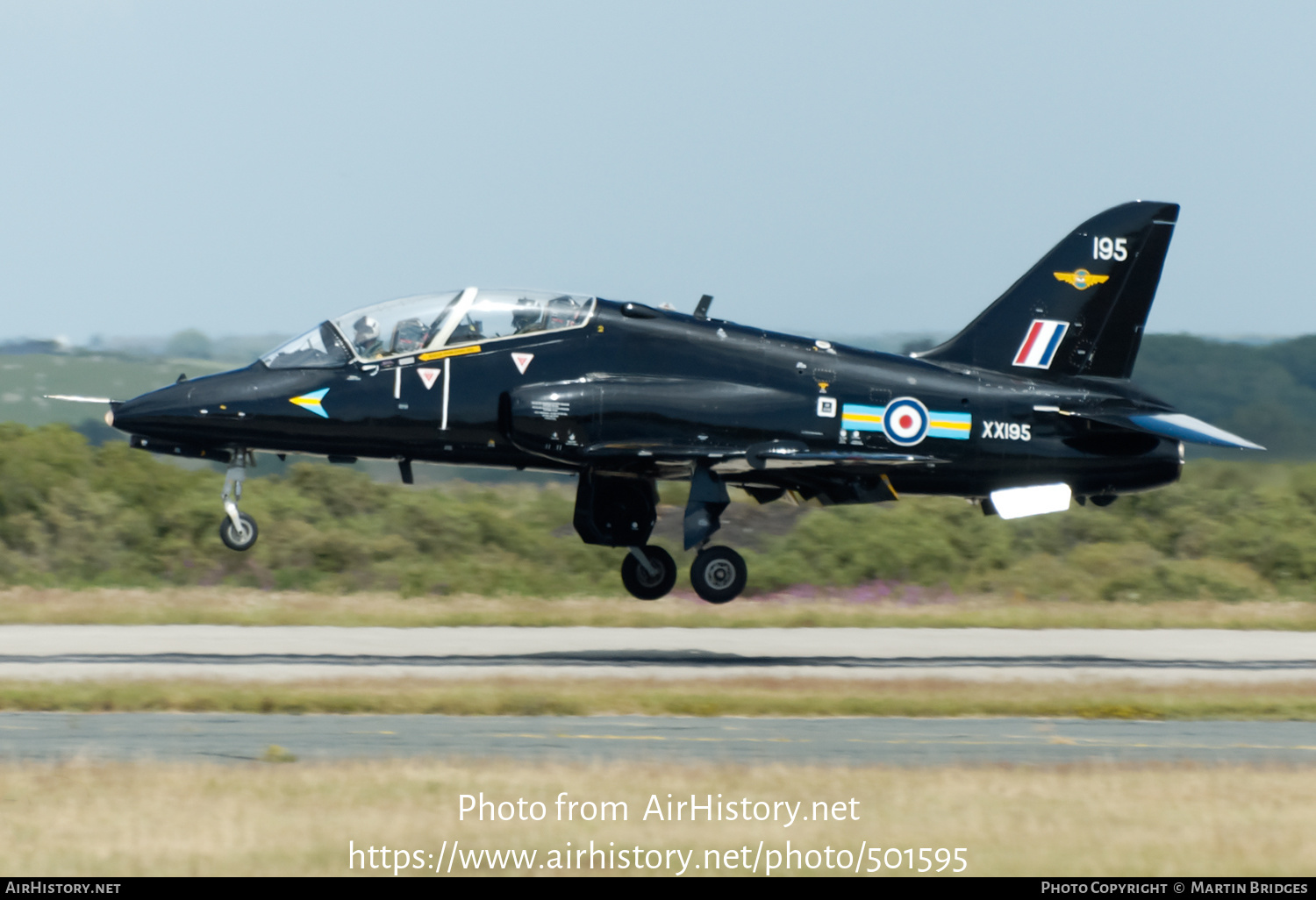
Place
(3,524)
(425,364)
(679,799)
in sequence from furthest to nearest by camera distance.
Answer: (3,524)
(425,364)
(679,799)

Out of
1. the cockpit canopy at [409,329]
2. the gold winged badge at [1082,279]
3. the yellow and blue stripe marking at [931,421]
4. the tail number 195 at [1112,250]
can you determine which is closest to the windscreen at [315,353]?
the cockpit canopy at [409,329]

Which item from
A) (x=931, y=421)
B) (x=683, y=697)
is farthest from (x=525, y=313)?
(x=683, y=697)

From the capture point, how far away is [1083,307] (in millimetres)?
21438

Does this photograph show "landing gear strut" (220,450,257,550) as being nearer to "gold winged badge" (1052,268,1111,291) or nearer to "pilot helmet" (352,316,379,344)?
"pilot helmet" (352,316,379,344)

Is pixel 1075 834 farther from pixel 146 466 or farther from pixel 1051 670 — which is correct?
pixel 146 466

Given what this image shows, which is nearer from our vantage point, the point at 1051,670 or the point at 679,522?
the point at 1051,670

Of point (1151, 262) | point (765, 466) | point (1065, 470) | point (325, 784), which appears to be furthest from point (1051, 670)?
point (325, 784)

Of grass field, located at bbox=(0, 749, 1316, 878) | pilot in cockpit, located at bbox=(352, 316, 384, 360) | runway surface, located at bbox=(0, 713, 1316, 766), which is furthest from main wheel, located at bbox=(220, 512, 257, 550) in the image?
grass field, located at bbox=(0, 749, 1316, 878)

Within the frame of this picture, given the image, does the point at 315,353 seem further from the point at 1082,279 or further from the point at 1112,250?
the point at 1112,250

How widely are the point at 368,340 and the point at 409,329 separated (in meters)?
0.53

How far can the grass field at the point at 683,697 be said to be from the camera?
46.5 ft

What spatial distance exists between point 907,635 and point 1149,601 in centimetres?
821

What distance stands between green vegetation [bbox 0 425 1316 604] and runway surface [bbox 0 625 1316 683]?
524 cm

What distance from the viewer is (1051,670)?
1873 centimetres
